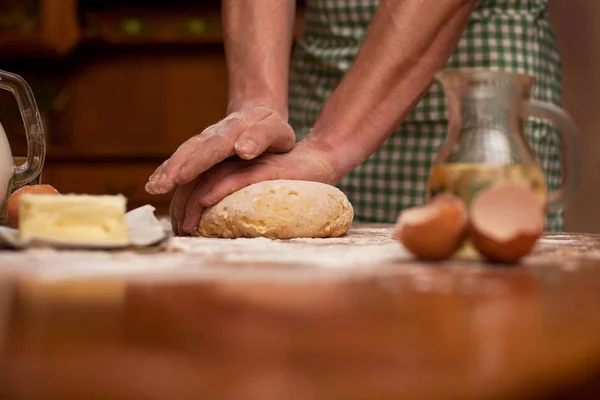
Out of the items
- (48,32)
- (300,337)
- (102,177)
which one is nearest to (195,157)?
(300,337)

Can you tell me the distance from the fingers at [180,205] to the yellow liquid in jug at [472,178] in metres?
0.36

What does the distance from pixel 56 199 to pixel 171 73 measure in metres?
2.42

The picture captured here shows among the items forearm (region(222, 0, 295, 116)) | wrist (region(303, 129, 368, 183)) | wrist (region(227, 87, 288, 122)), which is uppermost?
forearm (region(222, 0, 295, 116))

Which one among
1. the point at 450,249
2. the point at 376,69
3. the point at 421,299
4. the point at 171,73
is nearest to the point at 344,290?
the point at 421,299

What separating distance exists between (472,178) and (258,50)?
0.73 m

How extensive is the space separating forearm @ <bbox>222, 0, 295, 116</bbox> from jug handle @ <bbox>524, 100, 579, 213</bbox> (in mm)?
515

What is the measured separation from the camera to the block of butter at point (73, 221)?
0.67 meters

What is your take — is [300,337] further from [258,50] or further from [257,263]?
[258,50]

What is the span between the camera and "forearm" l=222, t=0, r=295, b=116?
126 centimetres

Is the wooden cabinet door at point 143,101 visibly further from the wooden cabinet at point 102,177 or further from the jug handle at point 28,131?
the jug handle at point 28,131

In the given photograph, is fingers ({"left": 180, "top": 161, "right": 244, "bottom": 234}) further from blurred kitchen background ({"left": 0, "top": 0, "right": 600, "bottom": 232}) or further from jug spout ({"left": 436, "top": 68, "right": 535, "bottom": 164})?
blurred kitchen background ({"left": 0, "top": 0, "right": 600, "bottom": 232})

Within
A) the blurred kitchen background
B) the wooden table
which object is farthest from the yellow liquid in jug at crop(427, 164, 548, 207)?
the blurred kitchen background

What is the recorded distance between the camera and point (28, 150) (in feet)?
3.13

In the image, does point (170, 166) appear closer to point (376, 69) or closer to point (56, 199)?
point (56, 199)
